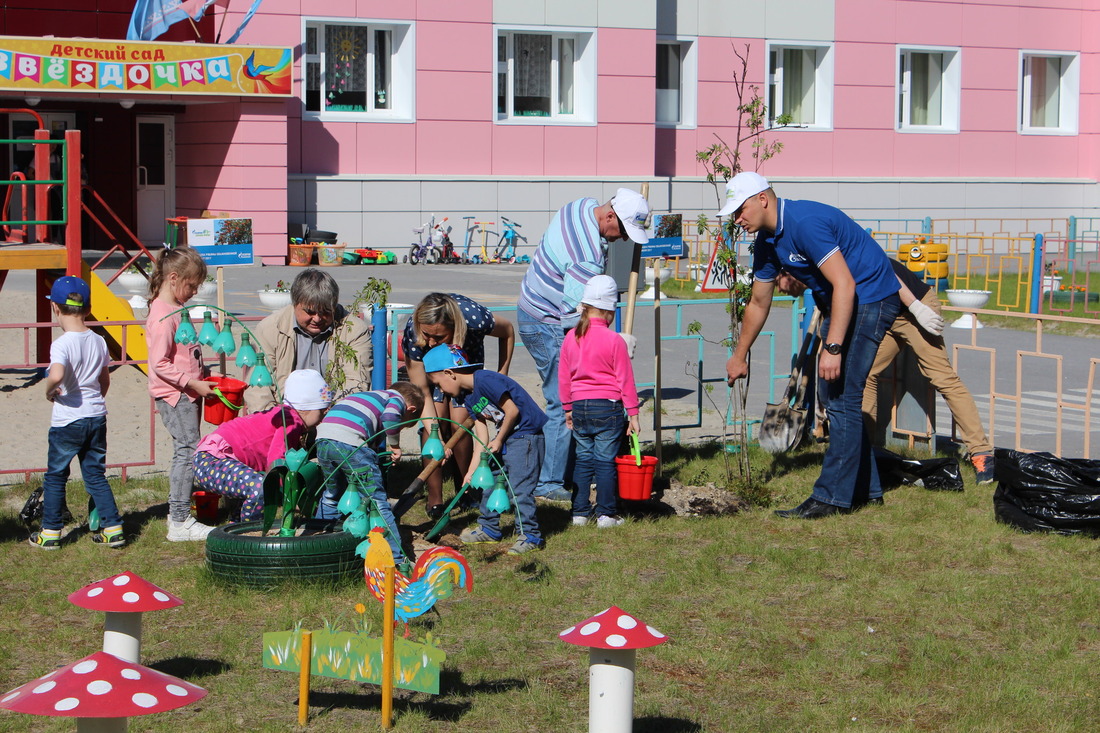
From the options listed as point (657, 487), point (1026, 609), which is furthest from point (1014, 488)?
point (657, 487)

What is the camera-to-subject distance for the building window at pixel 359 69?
23.0 metres

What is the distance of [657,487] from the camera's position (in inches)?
289

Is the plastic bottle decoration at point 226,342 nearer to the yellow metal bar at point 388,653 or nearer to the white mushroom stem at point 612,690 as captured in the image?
the yellow metal bar at point 388,653

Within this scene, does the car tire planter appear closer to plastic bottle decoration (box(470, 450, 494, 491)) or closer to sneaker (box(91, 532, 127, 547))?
sneaker (box(91, 532, 127, 547))

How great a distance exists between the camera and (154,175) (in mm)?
24453

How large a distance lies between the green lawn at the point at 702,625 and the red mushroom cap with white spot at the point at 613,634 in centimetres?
61

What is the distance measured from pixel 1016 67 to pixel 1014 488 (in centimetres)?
2462

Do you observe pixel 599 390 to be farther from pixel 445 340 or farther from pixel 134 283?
pixel 134 283

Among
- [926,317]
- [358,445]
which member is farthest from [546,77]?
[358,445]

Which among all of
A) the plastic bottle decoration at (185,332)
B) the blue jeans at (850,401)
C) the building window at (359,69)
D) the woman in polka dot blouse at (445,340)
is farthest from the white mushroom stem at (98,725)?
the building window at (359,69)

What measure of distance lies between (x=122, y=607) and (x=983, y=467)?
544 centimetres

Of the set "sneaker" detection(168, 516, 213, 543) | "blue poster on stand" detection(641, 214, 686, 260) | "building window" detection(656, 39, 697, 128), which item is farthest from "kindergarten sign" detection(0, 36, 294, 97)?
"sneaker" detection(168, 516, 213, 543)

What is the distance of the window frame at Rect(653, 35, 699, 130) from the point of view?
26078 mm

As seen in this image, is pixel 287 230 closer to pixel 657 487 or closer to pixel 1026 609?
pixel 657 487
